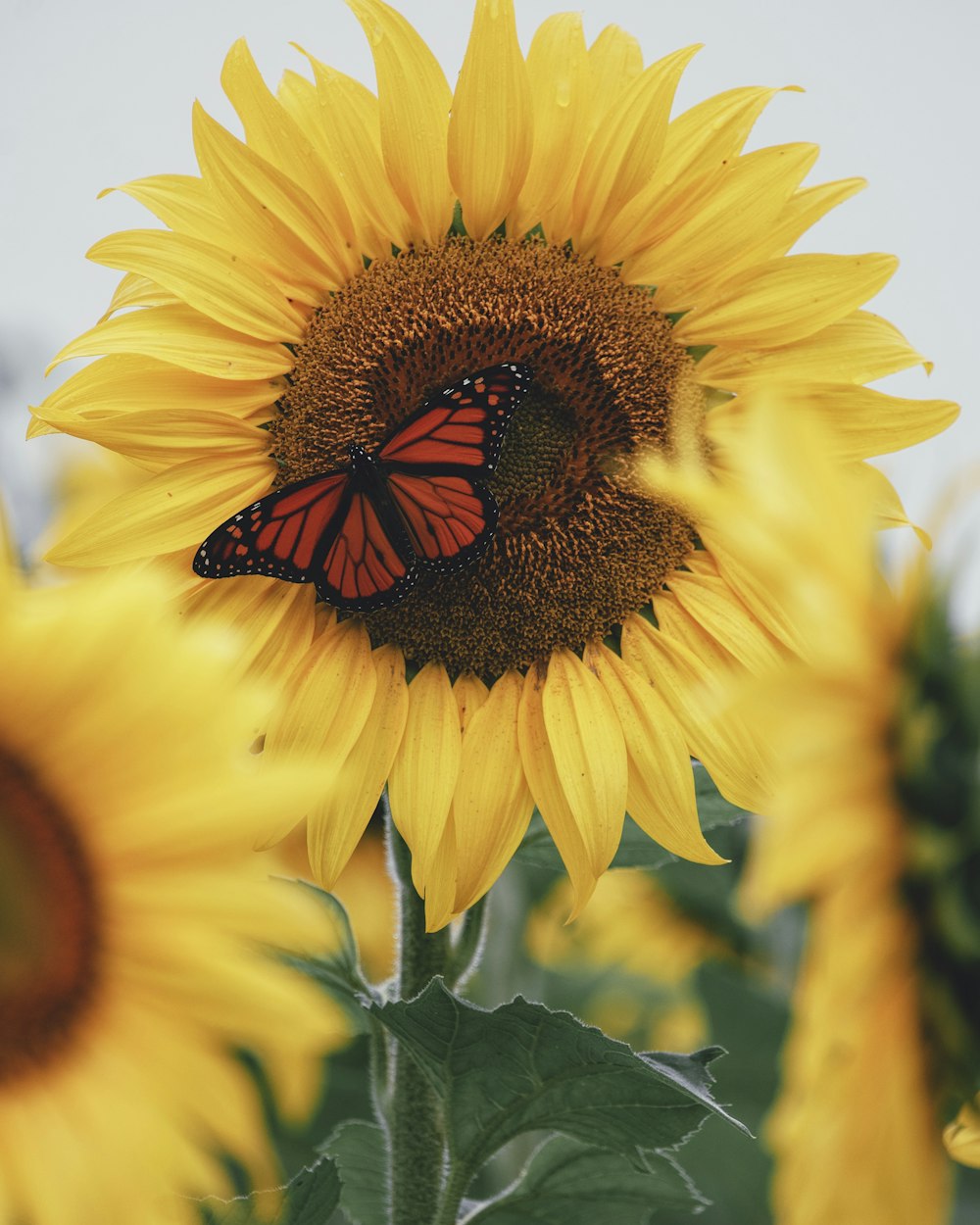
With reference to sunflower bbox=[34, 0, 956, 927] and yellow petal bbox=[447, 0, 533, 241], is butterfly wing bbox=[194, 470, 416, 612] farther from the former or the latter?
yellow petal bbox=[447, 0, 533, 241]

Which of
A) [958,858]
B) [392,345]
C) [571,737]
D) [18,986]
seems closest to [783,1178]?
[958,858]

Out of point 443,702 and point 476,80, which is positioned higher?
point 476,80

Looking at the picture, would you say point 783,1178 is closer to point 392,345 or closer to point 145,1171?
point 145,1171

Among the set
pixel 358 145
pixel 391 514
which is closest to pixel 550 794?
pixel 391 514

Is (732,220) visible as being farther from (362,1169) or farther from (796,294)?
(362,1169)

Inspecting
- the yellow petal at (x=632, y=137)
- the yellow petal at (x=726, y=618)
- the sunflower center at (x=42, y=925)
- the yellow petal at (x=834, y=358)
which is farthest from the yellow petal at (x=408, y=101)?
the sunflower center at (x=42, y=925)

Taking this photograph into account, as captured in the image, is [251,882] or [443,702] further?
[443,702]

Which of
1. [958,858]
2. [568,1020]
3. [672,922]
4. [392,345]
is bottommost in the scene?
[672,922]

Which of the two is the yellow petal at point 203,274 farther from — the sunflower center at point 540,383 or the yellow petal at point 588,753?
the yellow petal at point 588,753
